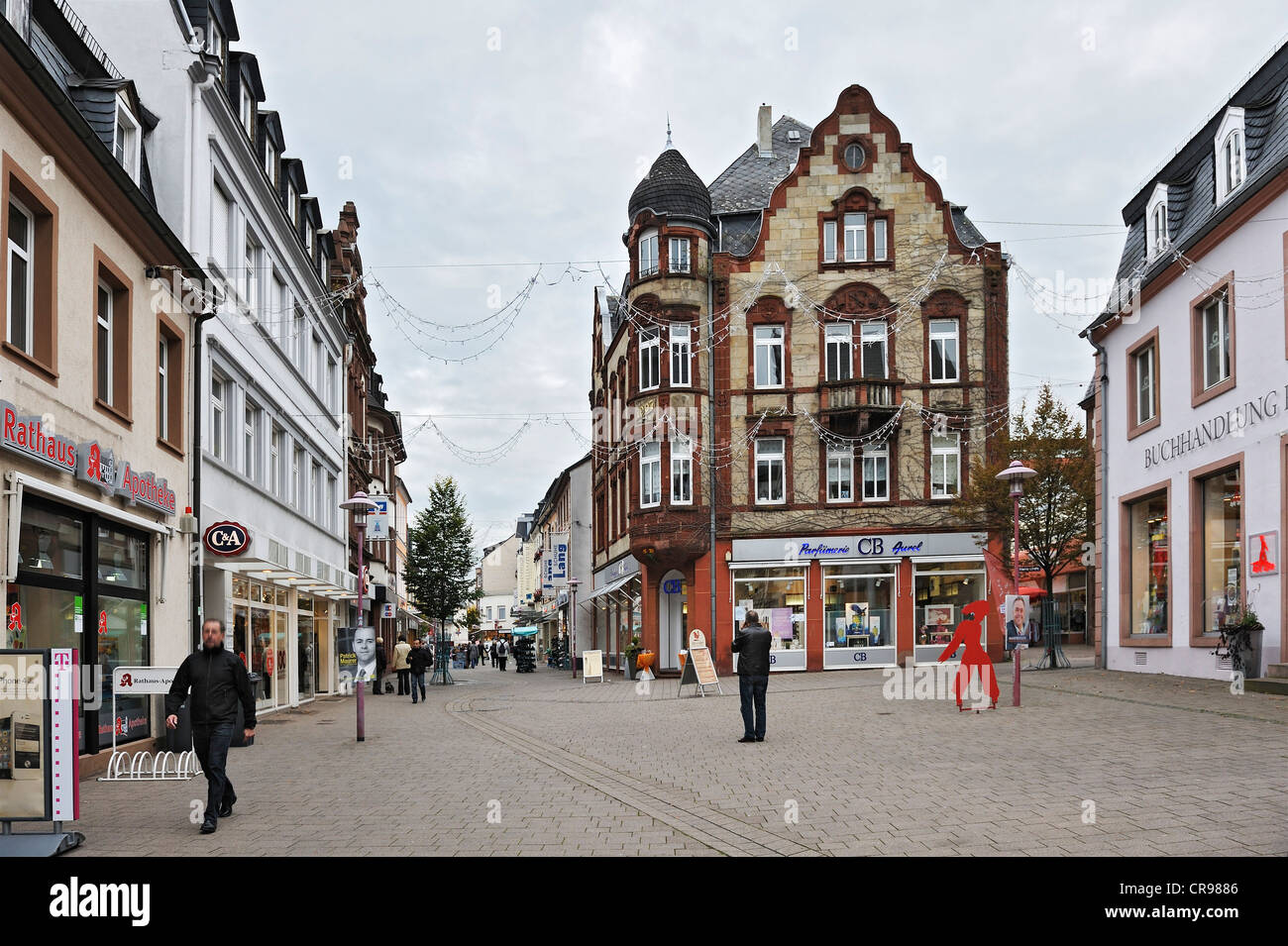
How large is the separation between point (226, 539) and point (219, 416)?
146 inches

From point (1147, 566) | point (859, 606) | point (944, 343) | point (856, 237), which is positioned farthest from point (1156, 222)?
point (859, 606)

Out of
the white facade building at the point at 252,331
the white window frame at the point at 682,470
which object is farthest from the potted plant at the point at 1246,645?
the white window frame at the point at 682,470

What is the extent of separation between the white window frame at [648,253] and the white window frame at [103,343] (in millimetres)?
21157

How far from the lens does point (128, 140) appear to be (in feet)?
52.2

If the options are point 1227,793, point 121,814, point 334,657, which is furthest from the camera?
point 334,657

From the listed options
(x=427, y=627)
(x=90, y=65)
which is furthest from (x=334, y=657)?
(x=427, y=627)

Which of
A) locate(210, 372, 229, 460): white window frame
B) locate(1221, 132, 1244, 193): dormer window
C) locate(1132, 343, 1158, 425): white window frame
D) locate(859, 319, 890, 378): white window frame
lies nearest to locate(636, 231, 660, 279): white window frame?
locate(859, 319, 890, 378): white window frame

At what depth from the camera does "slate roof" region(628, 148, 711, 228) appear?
1361 inches

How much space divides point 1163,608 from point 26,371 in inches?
770

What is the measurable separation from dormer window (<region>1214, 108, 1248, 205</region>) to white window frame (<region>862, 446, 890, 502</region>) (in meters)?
14.8

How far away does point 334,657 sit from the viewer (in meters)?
33.0

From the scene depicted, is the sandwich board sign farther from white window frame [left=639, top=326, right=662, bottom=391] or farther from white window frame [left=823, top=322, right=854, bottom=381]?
white window frame [left=823, top=322, right=854, bottom=381]
